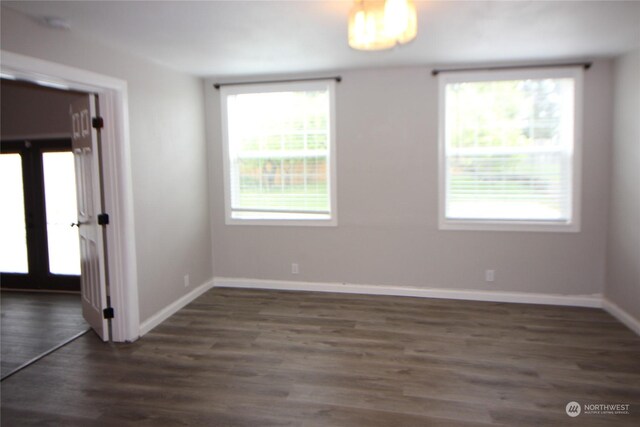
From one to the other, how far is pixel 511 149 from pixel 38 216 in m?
5.41

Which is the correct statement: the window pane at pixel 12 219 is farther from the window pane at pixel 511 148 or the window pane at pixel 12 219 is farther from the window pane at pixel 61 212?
the window pane at pixel 511 148

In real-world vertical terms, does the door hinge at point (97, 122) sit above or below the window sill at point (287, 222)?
above

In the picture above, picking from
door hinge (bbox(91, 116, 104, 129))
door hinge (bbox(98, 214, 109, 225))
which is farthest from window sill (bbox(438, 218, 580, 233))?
door hinge (bbox(91, 116, 104, 129))

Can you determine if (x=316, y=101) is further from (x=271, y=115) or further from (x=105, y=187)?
(x=105, y=187)

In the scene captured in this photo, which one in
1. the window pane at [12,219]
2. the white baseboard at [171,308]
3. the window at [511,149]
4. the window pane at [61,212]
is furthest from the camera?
the window pane at [12,219]

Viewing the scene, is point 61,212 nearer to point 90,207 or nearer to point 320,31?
point 90,207

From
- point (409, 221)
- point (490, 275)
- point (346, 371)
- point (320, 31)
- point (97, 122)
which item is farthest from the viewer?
point (409, 221)

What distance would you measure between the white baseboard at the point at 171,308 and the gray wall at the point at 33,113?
2307mm

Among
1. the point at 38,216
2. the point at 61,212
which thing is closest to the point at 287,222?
the point at 61,212

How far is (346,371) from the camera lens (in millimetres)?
3021

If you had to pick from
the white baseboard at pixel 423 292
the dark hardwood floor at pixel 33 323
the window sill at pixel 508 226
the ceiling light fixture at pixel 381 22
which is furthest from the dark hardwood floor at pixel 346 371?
the ceiling light fixture at pixel 381 22

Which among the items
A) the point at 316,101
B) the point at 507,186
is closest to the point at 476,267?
the point at 507,186

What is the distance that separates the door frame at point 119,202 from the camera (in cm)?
342

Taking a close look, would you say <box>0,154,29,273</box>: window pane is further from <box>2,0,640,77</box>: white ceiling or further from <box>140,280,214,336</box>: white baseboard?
<box>2,0,640,77</box>: white ceiling
